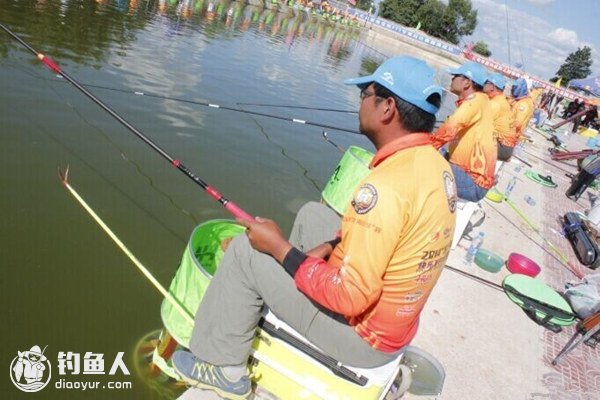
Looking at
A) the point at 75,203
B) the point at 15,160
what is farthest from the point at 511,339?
the point at 15,160

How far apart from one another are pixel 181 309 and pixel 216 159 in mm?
4850

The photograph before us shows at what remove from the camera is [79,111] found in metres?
7.30

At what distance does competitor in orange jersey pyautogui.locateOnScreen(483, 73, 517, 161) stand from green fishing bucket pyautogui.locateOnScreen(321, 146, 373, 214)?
282 cm

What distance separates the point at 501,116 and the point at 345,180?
3.63 m

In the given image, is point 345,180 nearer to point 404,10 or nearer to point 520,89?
point 520,89

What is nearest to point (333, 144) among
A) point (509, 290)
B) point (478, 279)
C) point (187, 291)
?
point (478, 279)

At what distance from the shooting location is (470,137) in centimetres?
521

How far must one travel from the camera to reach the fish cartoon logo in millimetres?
3158

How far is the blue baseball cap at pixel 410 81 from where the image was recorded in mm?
2008

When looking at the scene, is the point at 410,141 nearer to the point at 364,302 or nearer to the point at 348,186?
the point at 364,302

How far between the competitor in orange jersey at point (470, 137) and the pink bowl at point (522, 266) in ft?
→ 4.15

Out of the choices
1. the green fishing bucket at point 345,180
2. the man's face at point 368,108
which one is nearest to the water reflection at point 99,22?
the green fishing bucket at point 345,180

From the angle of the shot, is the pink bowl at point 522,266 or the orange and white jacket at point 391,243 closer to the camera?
the orange and white jacket at point 391,243

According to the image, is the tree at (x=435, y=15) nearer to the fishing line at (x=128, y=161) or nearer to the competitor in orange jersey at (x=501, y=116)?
the competitor in orange jersey at (x=501, y=116)
